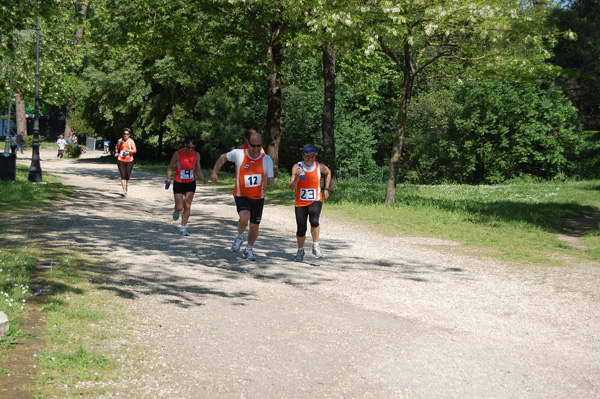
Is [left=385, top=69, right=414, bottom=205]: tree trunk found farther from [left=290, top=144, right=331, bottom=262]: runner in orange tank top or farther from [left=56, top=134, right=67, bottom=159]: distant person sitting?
[left=56, top=134, right=67, bottom=159]: distant person sitting

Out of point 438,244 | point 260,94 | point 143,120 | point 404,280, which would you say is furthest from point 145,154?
point 404,280

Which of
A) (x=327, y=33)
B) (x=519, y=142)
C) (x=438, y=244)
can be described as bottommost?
(x=438, y=244)

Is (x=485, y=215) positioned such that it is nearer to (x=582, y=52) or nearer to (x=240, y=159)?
(x=240, y=159)

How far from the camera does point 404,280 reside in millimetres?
8977

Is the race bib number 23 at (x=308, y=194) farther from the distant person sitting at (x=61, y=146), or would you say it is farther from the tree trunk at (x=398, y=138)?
the distant person sitting at (x=61, y=146)

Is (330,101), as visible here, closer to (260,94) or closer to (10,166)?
(10,166)

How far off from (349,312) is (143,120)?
32390mm

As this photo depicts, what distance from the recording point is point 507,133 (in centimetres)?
3134

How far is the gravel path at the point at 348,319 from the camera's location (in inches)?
196

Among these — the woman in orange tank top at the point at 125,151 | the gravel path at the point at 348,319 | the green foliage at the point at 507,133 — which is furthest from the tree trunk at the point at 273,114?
the gravel path at the point at 348,319

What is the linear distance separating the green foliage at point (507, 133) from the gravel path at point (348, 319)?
20658 millimetres

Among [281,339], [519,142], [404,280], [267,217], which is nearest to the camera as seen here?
[281,339]

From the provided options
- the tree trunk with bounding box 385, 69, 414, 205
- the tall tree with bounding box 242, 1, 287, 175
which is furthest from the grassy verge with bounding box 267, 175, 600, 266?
the tall tree with bounding box 242, 1, 287, 175

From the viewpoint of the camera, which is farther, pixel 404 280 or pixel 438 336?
pixel 404 280
